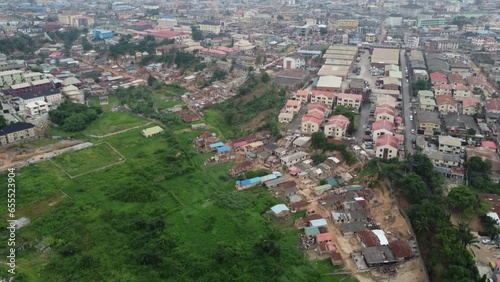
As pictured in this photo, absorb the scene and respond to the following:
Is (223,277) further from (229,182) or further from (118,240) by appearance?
(229,182)

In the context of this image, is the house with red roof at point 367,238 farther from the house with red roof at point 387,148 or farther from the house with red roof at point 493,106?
the house with red roof at point 493,106

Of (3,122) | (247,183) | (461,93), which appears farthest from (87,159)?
(461,93)

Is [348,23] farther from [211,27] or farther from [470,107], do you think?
[470,107]

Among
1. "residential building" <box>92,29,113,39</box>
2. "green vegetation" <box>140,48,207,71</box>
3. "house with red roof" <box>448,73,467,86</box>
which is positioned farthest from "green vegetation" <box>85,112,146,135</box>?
"residential building" <box>92,29,113,39</box>

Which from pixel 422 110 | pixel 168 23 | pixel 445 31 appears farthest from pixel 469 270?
pixel 168 23

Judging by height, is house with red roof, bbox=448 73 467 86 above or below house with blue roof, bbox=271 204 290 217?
above

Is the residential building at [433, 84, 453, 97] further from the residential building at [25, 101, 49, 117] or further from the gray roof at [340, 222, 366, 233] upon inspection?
the residential building at [25, 101, 49, 117]
